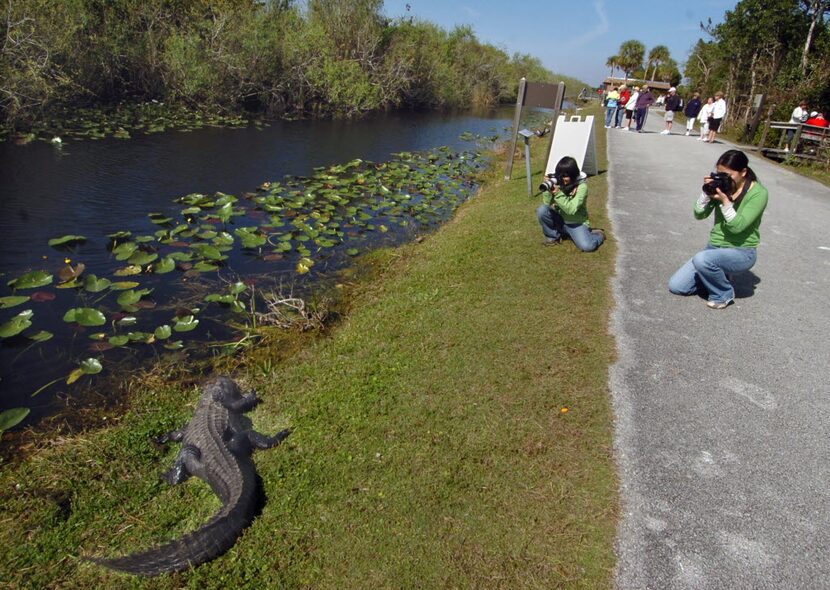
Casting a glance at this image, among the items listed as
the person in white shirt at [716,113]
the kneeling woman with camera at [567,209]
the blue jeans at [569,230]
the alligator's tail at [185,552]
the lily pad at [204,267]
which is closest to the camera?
the alligator's tail at [185,552]

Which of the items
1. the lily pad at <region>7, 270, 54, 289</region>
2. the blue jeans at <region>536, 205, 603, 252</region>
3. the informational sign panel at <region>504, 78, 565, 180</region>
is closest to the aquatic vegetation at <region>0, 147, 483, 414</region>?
the lily pad at <region>7, 270, 54, 289</region>

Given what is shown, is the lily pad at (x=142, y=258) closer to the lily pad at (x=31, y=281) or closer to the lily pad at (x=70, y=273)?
the lily pad at (x=70, y=273)

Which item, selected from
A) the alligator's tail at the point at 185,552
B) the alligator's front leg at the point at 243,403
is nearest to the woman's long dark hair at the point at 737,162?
the alligator's front leg at the point at 243,403

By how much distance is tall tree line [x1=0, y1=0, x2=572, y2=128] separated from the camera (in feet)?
42.7

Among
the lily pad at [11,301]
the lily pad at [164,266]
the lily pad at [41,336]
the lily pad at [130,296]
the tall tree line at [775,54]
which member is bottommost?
the lily pad at [41,336]

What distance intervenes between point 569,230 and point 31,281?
6.33 m

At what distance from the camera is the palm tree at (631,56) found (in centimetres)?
7044

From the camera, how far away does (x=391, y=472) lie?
120 inches

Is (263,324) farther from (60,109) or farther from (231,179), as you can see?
(60,109)

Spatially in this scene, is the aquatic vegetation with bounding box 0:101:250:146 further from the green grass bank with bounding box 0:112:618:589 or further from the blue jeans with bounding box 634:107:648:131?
the blue jeans with bounding box 634:107:648:131

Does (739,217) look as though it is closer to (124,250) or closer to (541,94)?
(541,94)

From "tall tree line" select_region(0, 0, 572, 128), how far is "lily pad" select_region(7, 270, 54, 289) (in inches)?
Answer: 369

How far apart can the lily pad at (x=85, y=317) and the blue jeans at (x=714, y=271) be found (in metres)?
5.80

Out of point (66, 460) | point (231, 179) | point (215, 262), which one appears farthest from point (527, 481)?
point (231, 179)
